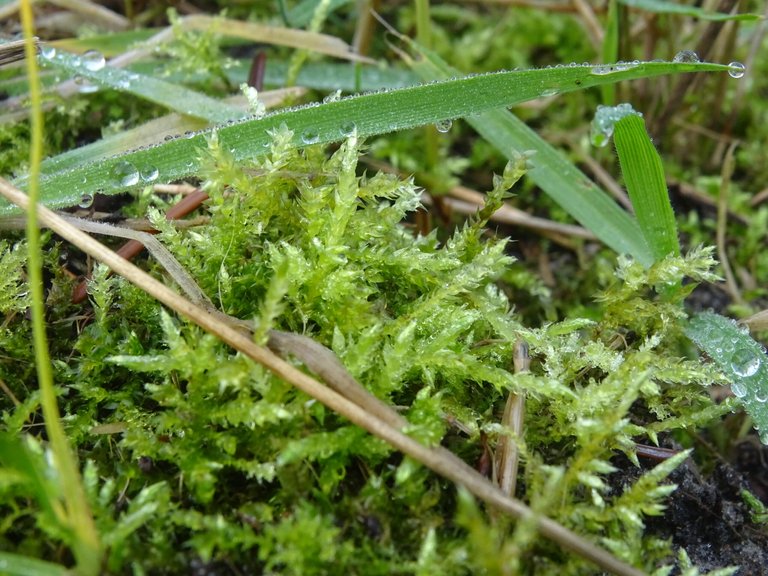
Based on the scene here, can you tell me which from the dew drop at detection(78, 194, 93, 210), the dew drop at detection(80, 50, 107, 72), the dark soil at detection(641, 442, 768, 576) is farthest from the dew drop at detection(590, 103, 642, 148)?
the dew drop at detection(80, 50, 107, 72)

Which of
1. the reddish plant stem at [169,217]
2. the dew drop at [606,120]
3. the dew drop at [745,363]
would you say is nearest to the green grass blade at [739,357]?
the dew drop at [745,363]

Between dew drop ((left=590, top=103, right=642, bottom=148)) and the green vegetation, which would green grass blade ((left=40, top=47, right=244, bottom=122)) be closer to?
the green vegetation

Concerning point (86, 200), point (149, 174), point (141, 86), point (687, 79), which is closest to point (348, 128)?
point (149, 174)

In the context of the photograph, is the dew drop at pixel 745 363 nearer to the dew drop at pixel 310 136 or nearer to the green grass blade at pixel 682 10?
the green grass blade at pixel 682 10

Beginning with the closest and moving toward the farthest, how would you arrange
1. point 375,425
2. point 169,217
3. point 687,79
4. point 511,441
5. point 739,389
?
point 375,425 → point 511,441 → point 739,389 → point 169,217 → point 687,79

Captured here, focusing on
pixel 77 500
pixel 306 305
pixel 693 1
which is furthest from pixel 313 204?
pixel 693 1

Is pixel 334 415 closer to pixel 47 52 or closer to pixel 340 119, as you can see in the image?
pixel 340 119

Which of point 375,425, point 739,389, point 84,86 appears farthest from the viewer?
point 84,86
